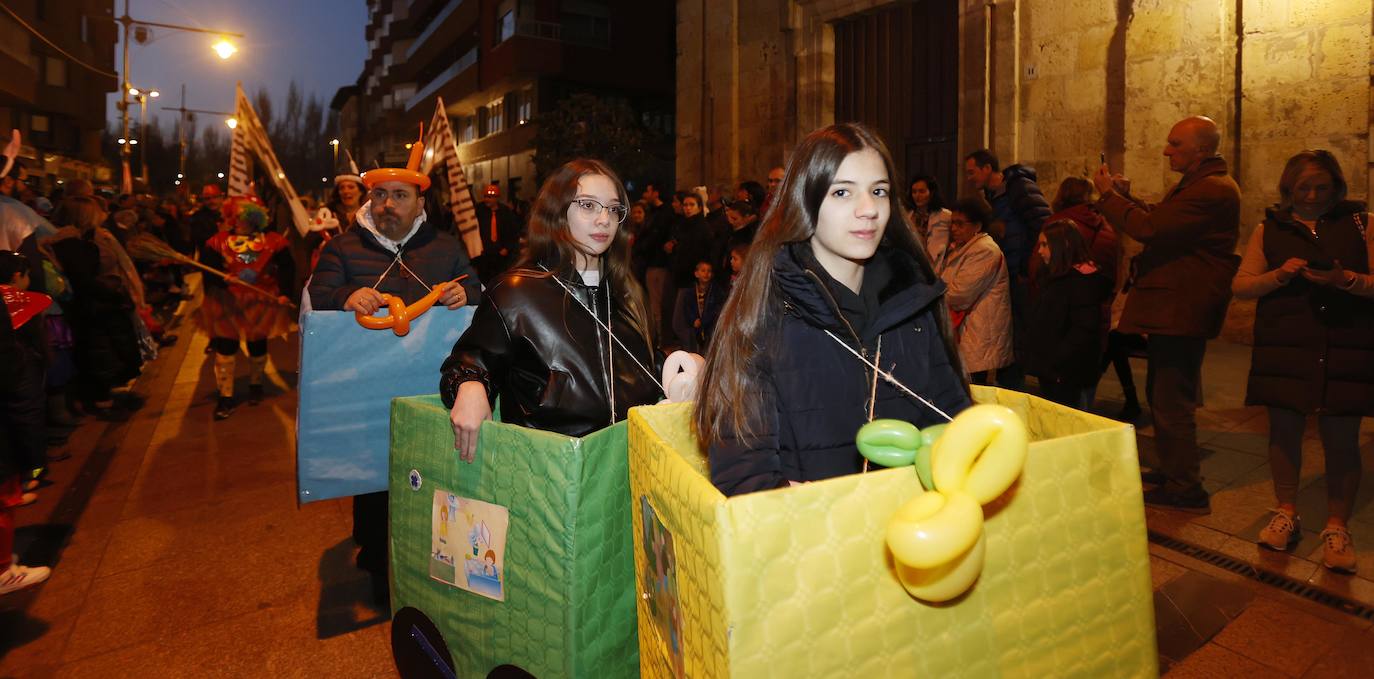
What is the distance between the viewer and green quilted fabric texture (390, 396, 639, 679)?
197cm

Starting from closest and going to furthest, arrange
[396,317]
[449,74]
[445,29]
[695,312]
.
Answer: [396,317]
[695,312]
[449,74]
[445,29]

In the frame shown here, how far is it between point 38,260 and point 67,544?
2.27m

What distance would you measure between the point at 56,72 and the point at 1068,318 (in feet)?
155

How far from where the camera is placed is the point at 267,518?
475 cm

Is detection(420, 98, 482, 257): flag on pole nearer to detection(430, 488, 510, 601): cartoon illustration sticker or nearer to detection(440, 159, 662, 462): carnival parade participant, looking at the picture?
detection(440, 159, 662, 462): carnival parade participant

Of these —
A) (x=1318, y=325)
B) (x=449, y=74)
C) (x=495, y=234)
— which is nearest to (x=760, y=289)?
(x=1318, y=325)

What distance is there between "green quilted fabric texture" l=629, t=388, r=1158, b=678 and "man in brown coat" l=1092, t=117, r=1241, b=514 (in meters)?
3.23

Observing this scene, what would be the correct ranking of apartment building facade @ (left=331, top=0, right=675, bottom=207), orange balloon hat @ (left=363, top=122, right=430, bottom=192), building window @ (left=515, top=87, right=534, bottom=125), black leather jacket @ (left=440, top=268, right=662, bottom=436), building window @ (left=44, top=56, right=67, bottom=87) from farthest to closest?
1. building window @ (left=44, top=56, right=67, bottom=87)
2. building window @ (left=515, top=87, right=534, bottom=125)
3. apartment building facade @ (left=331, top=0, right=675, bottom=207)
4. orange balloon hat @ (left=363, top=122, right=430, bottom=192)
5. black leather jacket @ (left=440, top=268, right=662, bottom=436)

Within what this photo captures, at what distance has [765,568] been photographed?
1300mm

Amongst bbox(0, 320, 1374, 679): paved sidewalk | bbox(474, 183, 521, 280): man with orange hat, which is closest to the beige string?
bbox(0, 320, 1374, 679): paved sidewalk

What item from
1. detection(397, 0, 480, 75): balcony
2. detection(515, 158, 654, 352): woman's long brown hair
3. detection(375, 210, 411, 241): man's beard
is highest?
detection(397, 0, 480, 75): balcony

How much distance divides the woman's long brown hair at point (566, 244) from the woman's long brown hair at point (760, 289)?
932mm

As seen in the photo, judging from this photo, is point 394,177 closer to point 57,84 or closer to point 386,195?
point 386,195

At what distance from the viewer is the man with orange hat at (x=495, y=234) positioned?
11.4 m
